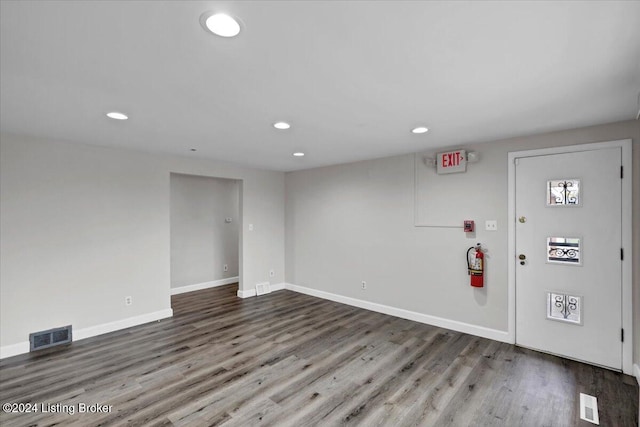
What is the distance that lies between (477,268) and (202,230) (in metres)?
5.14

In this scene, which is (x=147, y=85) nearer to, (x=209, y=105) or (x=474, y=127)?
(x=209, y=105)

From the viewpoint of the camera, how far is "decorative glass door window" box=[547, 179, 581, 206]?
3068mm

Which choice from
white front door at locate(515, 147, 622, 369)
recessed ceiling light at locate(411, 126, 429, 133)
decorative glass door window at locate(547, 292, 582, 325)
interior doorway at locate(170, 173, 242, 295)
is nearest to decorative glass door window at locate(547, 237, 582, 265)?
white front door at locate(515, 147, 622, 369)

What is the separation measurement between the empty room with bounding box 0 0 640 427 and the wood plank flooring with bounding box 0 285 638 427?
3cm

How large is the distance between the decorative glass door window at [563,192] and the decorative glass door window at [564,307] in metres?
1.00

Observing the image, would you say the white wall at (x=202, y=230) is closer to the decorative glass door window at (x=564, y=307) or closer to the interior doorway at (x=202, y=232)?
the interior doorway at (x=202, y=232)

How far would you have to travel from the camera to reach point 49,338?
344 cm

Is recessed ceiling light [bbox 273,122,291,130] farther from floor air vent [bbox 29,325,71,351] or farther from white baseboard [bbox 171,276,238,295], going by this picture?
white baseboard [bbox 171,276,238,295]

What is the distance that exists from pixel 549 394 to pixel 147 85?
4037mm

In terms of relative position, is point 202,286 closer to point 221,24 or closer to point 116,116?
point 116,116

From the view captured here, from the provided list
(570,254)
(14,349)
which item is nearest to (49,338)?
(14,349)

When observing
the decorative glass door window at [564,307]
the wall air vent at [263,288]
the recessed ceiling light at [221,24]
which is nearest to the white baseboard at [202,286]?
the wall air vent at [263,288]

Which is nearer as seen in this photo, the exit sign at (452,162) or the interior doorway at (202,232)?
the exit sign at (452,162)

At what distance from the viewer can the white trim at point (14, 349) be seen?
317 cm
